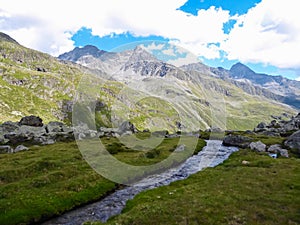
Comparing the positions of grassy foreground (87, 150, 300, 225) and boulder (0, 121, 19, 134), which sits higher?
boulder (0, 121, 19, 134)

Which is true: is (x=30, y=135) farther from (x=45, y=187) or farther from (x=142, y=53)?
(x=45, y=187)

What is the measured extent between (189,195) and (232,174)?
14.3 m

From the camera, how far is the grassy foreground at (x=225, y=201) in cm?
2580

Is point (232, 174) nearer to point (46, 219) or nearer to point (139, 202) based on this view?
point (139, 202)

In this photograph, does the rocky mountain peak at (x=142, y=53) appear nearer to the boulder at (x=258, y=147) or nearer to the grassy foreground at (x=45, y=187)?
the grassy foreground at (x=45, y=187)

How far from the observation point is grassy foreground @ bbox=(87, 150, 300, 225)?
84.6ft

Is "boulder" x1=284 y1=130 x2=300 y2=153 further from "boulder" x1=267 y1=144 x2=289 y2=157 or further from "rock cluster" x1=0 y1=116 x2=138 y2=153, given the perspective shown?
"rock cluster" x1=0 y1=116 x2=138 y2=153

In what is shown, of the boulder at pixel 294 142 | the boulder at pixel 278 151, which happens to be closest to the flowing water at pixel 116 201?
the boulder at pixel 278 151

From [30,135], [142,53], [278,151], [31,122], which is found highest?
[142,53]

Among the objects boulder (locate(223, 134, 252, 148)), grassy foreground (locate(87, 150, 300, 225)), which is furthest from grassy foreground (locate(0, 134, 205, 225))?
boulder (locate(223, 134, 252, 148))

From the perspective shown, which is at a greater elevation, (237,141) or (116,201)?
(237,141)

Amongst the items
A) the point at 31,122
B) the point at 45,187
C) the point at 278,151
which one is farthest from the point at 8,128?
the point at 278,151

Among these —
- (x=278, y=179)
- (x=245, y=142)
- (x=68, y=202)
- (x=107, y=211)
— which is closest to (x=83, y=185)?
(x=68, y=202)

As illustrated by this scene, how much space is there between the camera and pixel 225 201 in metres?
30.3
